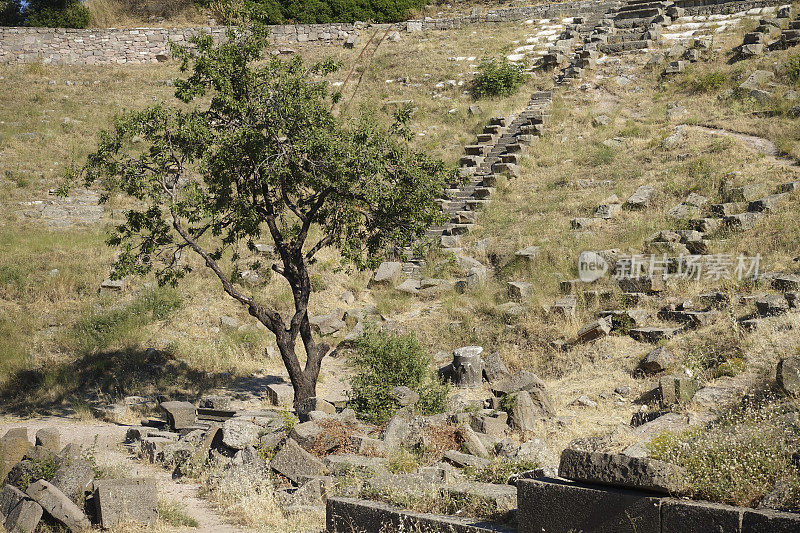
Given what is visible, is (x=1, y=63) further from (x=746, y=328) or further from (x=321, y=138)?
(x=746, y=328)

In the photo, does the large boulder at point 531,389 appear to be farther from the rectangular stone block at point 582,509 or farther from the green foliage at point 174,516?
the rectangular stone block at point 582,509

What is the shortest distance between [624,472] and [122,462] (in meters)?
7.69

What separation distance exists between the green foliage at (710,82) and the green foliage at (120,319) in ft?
56.5

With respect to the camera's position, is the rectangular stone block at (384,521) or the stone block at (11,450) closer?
the rectangular stone block at (384,521)

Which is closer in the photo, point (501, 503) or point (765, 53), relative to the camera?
point (501, 503)

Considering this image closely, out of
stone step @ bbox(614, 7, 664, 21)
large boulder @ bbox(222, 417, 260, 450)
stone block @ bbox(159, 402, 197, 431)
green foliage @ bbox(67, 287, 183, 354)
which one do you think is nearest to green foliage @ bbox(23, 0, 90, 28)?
green foliage @ bbox(67, 287, 183, 354)

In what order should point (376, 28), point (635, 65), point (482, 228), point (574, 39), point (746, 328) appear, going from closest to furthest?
point (746, 328), point (482, 228), point (635, 65), point (574, 39), point (376, 28)

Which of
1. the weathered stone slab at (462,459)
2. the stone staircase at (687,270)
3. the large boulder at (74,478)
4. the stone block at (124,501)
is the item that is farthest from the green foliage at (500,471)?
the stone staircase at (687,270)

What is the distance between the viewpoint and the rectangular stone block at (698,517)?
16.7ft

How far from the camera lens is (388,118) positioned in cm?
2883

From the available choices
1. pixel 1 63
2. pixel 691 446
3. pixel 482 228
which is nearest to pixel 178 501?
pixel 691 446

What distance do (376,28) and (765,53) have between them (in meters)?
18.1

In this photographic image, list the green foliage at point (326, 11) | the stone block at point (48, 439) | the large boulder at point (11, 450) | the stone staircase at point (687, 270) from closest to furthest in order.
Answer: the large boulder at point (11, 450)
the stone block at point (48, 439)
the stone staircase at point (687, 270)
the green foliage at point (326, 11)

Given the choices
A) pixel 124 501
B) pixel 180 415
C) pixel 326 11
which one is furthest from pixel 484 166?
pixel 326 11
